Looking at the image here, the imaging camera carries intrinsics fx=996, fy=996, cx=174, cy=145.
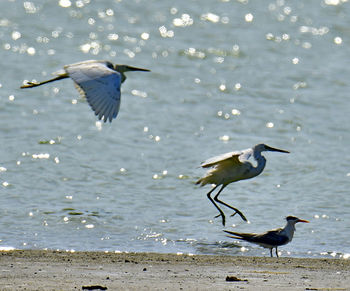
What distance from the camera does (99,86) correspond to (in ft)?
33.5

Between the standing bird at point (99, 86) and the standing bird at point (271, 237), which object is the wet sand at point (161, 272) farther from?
the standing bird at point (99, 86)

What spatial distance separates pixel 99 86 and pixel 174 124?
6441 mm

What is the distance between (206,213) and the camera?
1193cm

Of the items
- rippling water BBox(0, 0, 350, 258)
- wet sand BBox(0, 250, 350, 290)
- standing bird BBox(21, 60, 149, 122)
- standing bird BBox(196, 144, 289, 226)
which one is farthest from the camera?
standing bird BBox(196, 144, 289, 226)

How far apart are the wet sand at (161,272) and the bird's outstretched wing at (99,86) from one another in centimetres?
143

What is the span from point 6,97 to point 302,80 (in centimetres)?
609

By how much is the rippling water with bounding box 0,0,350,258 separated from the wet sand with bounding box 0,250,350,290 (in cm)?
79

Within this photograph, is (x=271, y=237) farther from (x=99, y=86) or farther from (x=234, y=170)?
(x=99, y=86)

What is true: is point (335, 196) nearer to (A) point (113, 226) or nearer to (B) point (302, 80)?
(A) point (113, 226)

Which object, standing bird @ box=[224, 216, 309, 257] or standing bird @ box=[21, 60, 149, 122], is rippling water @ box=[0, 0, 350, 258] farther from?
standing bird @ box=[21, 60, 149, 122]

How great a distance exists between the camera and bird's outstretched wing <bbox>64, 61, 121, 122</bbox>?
9.83 meters

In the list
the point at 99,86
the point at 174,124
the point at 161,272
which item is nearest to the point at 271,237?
the point at 161,272

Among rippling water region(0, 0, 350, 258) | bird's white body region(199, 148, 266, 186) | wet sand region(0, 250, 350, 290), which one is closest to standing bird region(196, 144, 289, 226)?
bird's white body region(199, 148, 266, 186)

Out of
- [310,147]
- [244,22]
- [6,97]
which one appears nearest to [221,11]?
[244,22]
